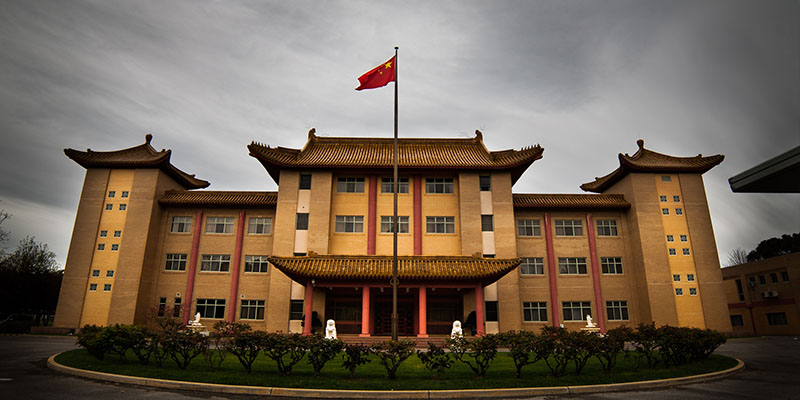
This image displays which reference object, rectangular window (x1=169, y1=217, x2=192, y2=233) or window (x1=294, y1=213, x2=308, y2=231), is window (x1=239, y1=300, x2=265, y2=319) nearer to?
window (x1=294, y1=213, x2=308, y2=231)

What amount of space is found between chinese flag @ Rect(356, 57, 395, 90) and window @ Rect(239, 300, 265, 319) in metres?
15.9

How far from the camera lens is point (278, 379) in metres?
9.96

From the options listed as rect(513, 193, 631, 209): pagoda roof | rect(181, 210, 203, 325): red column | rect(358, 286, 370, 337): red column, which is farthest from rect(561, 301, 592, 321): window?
rect(181, 210, 203, 325): red column

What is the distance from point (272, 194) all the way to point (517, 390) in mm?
22216

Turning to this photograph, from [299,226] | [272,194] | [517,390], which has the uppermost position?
[272,194]

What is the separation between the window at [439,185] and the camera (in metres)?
27.2


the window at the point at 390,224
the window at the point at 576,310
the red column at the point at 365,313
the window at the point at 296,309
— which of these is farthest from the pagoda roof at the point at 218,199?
the window at the point at 576,310

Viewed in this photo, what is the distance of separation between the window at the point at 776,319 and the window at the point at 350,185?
3421 centimetres

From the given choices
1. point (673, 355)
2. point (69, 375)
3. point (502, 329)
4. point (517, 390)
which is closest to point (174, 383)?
point (69, 375)

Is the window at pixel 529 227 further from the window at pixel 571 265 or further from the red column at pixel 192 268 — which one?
the red column at pixel 192 268

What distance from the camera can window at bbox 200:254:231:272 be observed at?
27.0 meters

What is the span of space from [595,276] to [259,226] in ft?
72.4

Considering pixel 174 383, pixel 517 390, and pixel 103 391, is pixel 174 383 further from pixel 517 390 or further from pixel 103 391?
pixel 517 390

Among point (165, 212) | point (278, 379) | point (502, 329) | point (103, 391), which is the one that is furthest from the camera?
point (165, 212)
